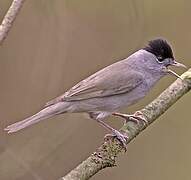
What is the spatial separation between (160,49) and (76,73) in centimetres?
125

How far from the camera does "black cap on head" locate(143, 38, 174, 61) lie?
372 centimetres

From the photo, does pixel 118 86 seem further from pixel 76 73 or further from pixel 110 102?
pixel 76 73

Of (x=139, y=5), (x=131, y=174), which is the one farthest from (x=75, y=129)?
(x=139, y=5)

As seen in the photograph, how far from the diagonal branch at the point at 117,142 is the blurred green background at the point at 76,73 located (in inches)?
33.6

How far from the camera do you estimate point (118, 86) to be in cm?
375

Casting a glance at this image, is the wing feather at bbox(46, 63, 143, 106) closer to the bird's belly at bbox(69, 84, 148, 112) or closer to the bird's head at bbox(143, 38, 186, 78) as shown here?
the bird's belly at bbox(69, 84, 148, 112)

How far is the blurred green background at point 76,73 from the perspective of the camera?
4.51 m

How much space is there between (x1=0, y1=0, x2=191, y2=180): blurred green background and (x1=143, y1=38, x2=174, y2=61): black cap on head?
2.25 feet

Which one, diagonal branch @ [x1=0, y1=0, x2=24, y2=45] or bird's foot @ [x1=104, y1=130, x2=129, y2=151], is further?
bird's foot @ [x1=104, y1=130, x2=129, y2=151]

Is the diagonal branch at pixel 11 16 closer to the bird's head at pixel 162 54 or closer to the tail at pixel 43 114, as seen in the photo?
the tail at pixel 43 114

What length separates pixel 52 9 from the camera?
451 centimetres

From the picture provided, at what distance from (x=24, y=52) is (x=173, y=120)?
1.39m

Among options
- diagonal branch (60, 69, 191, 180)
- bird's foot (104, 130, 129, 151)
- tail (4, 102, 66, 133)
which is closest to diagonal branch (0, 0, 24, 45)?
tail (4, 102, 66, 133)

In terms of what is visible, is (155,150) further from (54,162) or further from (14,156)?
(14,156)
